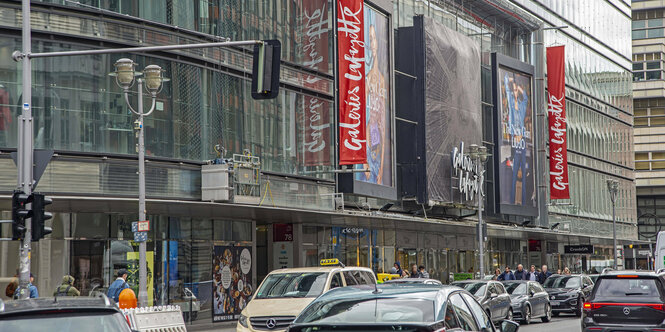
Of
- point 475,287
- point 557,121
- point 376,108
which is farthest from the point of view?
point 557,121

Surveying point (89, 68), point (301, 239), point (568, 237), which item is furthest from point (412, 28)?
point (568, 237)

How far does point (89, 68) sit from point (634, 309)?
16132 millimetres

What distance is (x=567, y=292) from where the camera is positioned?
35.9m

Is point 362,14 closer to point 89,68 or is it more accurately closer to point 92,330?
point 89,68

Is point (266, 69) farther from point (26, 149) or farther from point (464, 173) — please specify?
point (464, 173)

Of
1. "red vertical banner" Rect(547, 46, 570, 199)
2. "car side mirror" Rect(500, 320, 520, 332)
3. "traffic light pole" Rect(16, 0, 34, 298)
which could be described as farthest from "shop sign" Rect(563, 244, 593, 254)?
"car side mirror" Rect(500, 320, 520, 332)

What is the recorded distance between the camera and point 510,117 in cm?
5525

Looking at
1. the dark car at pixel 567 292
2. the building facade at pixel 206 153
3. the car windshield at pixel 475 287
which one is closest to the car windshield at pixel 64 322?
the building facade at pixel 206 153

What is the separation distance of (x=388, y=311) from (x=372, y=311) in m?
0.15

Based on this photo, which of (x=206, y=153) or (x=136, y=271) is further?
(x=206, y=153)

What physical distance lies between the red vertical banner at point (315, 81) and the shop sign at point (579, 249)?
35903mm

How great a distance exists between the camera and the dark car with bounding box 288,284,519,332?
28.3ft

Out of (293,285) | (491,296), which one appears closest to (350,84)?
(491,296)

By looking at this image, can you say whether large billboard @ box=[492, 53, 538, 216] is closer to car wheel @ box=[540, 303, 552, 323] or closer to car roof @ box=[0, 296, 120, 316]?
car wheel @ box=[540, 303, 552, 323]
